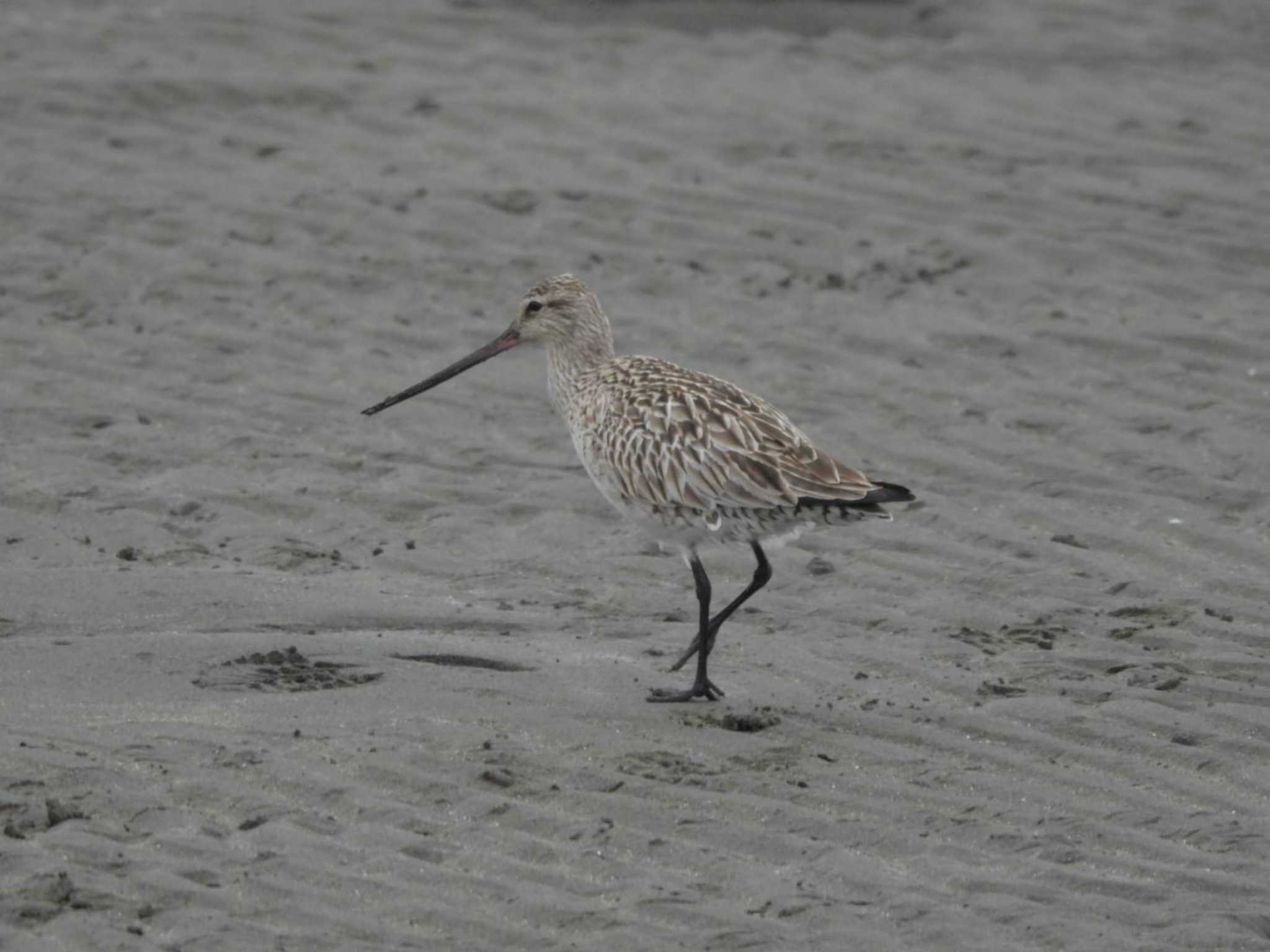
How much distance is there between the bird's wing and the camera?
6352 mm

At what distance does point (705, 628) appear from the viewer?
21.1ft

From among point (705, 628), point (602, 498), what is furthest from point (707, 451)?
point (602, 498)

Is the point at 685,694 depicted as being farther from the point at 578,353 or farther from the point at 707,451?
the point at 578,353

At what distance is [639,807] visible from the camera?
552 centimetres

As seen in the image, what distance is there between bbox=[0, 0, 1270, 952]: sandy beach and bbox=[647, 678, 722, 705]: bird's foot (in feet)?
0.13

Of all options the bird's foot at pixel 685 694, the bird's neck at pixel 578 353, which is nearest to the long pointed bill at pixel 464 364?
the bird's neck at pixel 578 353

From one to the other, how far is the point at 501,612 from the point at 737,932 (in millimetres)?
2287

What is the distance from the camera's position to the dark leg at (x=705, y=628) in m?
6.33

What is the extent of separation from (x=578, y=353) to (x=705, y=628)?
1560mm

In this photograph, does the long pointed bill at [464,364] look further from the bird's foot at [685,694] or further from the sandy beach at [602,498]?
the bird's foot at [685,694]

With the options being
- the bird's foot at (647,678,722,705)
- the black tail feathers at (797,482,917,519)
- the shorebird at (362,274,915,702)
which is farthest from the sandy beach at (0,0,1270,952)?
the black tail feathers at (797,482,917,519)

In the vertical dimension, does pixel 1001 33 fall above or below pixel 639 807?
above

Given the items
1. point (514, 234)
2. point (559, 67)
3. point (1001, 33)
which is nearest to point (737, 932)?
point (514, 234)

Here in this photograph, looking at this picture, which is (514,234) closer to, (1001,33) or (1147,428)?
(1147,428)
